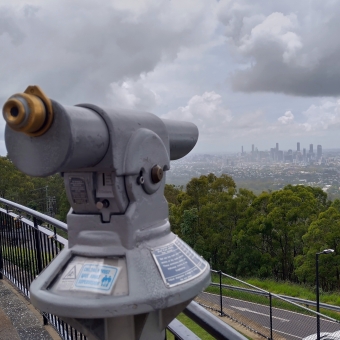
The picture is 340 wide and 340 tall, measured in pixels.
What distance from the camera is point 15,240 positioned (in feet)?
16.0

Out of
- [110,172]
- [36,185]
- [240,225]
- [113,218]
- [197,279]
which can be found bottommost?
[240,225]

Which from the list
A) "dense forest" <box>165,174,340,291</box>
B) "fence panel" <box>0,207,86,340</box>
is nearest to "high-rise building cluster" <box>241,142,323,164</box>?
"dense forest" <box>165,174,340,291</box>

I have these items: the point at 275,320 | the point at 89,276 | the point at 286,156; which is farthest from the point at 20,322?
the point at 286,156

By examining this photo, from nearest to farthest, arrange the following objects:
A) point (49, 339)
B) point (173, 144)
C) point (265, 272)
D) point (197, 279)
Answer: point (197, 279) < point (173, 144) < point (49, 339) < point (265, 272)

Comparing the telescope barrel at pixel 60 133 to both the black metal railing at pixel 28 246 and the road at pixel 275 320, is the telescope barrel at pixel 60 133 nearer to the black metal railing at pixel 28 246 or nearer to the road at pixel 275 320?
the black metal railing at pixel 28 246

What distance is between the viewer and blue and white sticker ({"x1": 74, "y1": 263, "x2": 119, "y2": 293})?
1.51m

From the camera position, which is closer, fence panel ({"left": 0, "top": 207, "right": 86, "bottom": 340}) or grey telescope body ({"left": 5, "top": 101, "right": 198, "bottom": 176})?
grey telescope body ({"left": 5, "top": 101, "right": 198, "bottom": 176})

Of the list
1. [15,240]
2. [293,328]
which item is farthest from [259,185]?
[15,240]

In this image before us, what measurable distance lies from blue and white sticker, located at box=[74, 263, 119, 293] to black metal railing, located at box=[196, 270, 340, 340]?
19066 mm

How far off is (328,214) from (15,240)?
27127mm

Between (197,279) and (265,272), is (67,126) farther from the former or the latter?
(265,272)

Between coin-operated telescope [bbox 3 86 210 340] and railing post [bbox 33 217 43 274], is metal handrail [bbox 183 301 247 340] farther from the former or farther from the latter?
railing post [bbox 33 217 43 274]

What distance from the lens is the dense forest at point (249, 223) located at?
2902 cm

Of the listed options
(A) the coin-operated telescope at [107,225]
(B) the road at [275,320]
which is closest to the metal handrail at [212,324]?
(A) the coin-operated telescope at [107,225]
